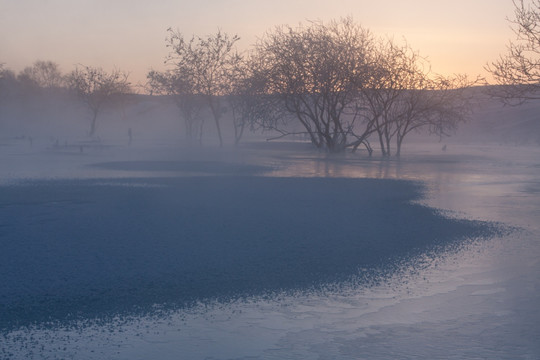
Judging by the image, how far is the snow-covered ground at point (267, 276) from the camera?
4809 millimetres

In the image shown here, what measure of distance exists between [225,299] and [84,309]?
1369 millimetres

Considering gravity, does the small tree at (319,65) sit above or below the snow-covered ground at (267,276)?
above

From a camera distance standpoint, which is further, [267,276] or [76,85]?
[76,85]

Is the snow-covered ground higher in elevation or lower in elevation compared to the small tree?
lower

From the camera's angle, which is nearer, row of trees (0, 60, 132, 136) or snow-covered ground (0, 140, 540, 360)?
snow-covered ground (0, 140, 540, 360)

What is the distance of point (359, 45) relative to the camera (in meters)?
31.8

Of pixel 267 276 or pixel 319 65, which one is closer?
pixel 267 276

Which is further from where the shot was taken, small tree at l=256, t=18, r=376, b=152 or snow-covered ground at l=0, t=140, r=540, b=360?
small tree at l=256, t=18, r=376, b=152

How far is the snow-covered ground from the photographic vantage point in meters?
4.81

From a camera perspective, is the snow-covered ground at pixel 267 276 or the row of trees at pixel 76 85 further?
the row of trees at pixel 76 85

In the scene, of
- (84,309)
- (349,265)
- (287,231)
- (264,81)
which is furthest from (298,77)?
(84,309)

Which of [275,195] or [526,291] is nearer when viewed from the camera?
[526,291]

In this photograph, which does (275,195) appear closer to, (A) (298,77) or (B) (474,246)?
(B) (474,246)

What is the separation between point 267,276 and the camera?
6.83 metres
